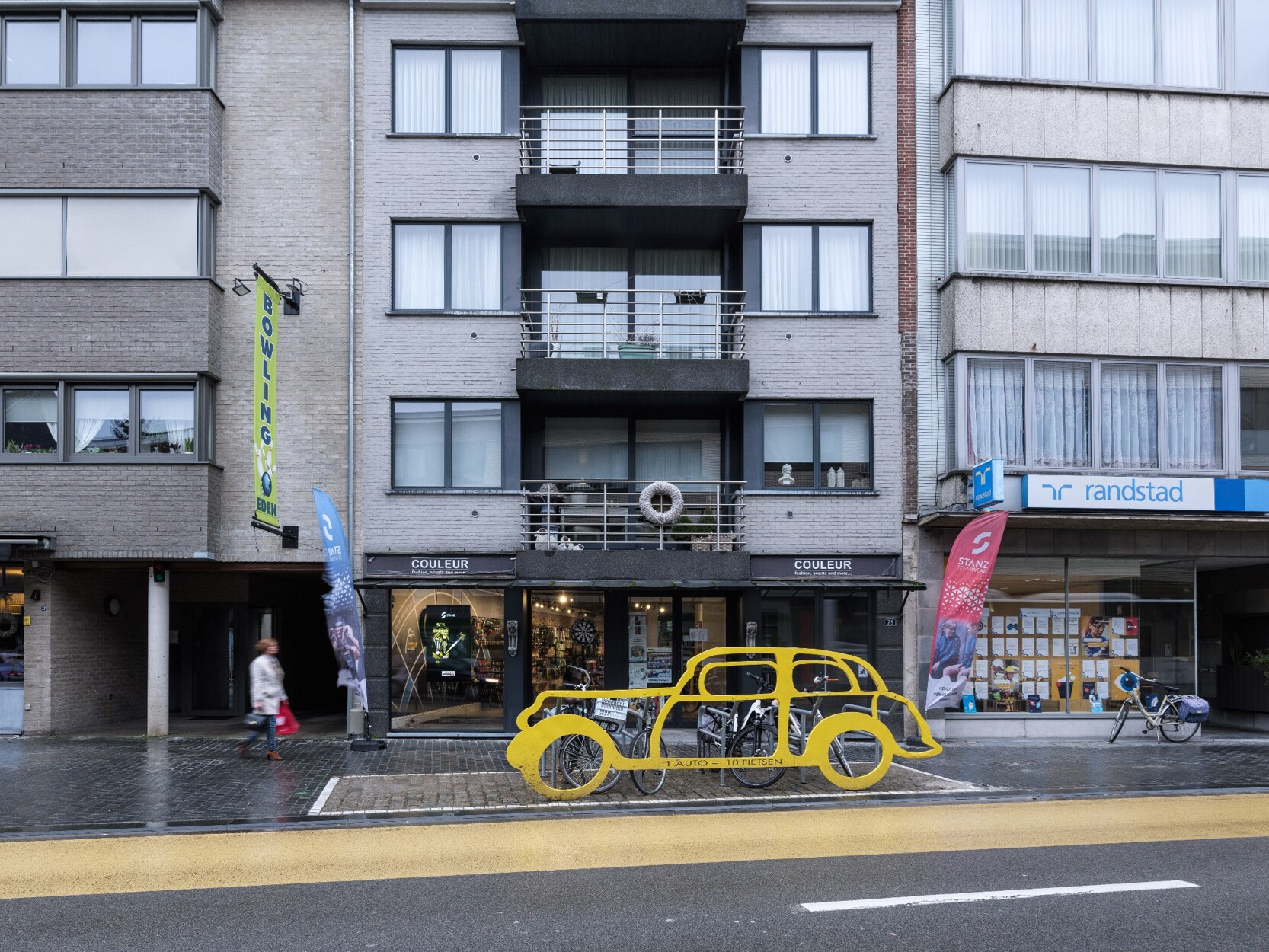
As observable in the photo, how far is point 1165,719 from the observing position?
18.4 metres

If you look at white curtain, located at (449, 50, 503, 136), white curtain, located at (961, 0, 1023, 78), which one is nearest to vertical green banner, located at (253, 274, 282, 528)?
white curtain, located at (449, 50, 503, 136)

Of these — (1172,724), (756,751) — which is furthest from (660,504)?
(1172,724)

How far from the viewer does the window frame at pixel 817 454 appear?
62.3 feet

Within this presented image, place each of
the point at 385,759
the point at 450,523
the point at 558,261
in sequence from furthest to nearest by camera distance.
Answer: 1. the point at 558,261
2. the point at 450,523
3. the point at 385,759

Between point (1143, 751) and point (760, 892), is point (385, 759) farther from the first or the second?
point (1143, 751)

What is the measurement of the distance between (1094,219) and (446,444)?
11.3 metres

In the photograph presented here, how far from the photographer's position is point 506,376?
19047mm

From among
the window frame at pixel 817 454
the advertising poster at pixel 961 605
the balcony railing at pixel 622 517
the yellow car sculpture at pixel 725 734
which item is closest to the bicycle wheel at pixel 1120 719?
the advertising poster at pixel 961 605

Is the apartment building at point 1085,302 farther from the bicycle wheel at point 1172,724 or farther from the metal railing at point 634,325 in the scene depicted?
the metal railing at point 634,325

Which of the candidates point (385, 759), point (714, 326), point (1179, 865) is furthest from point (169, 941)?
point (714, 326)

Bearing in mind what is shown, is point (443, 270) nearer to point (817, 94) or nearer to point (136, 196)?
point (136, 196)

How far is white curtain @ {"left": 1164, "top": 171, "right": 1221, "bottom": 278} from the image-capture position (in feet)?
63.0

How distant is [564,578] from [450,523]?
220 centimetres

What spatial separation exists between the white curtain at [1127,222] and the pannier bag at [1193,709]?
7019mm
